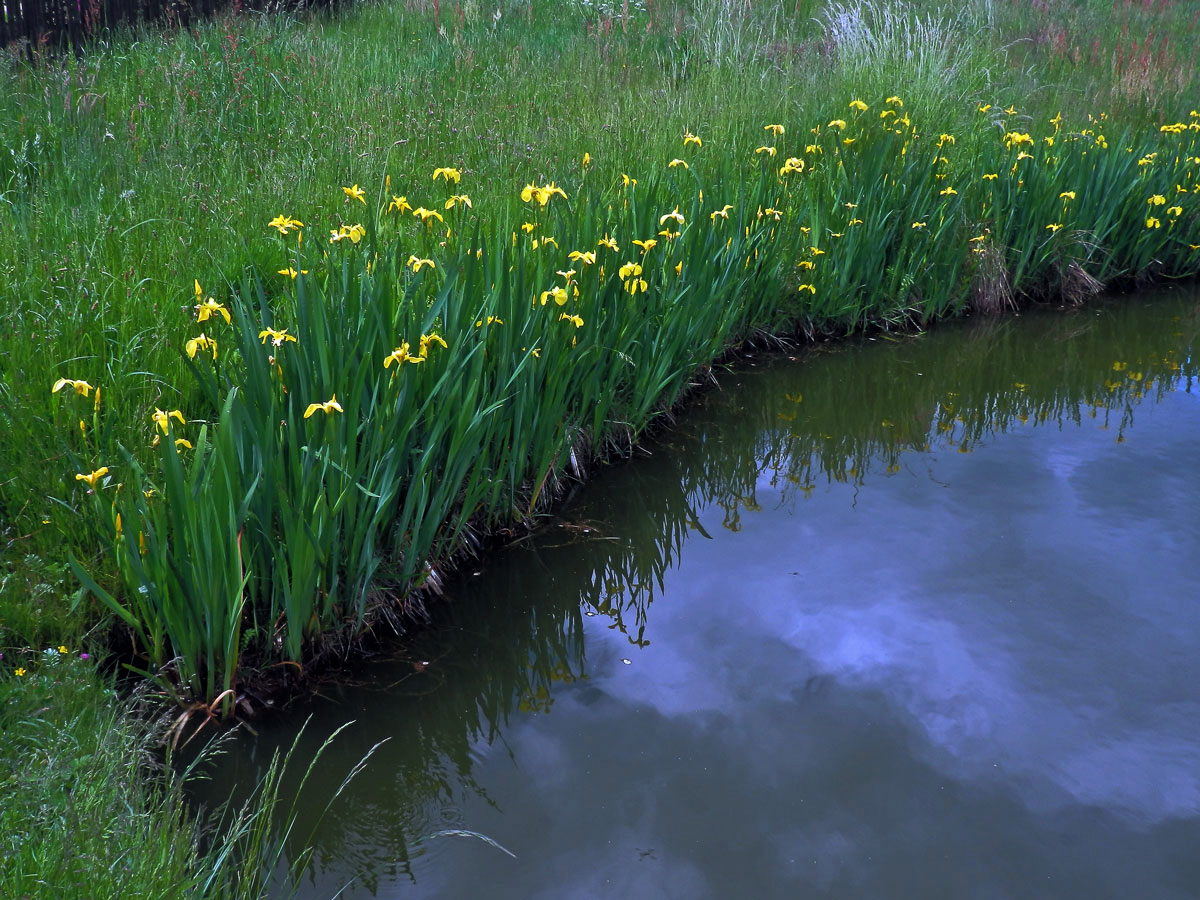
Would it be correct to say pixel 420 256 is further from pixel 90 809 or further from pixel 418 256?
pixel 90 809

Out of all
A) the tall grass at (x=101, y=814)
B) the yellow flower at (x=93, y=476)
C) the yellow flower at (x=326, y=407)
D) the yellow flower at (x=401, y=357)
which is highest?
the yellow flower at (x=401, y=357)

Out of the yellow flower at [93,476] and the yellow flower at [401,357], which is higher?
the yellow flower at [401,357]

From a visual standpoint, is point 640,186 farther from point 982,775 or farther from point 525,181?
point 982,775

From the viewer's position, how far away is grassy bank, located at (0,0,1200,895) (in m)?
2.54

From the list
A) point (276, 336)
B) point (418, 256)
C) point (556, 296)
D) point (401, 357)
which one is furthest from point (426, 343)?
point (418, 256)

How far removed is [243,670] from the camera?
2.59 metres

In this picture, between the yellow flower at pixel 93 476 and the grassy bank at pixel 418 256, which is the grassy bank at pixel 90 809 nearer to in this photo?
the grassy bank at pixel 418 256

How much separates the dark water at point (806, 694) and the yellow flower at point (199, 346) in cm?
104

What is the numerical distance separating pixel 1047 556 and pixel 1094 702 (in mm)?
829

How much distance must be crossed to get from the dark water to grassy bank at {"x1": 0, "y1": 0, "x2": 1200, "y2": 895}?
14.7 inches

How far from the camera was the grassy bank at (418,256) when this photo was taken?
254 centimetres

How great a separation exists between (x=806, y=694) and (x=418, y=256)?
7.14 feet

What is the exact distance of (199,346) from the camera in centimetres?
267

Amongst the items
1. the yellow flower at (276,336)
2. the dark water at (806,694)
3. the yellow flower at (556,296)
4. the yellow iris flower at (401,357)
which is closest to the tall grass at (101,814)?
the dark water at (806,694)
